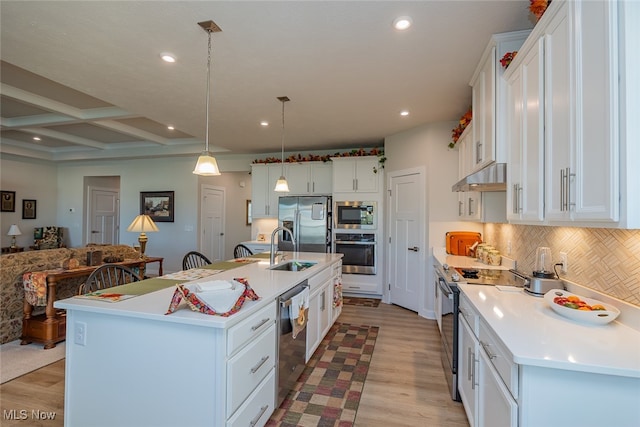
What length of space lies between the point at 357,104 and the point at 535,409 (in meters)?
3.14

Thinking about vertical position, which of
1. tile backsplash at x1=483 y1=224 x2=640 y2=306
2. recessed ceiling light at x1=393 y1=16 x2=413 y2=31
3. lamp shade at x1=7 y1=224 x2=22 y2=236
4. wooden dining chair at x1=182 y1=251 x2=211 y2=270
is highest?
recessed ceiling light at x1=393 y1=16 x2=413 y2=31

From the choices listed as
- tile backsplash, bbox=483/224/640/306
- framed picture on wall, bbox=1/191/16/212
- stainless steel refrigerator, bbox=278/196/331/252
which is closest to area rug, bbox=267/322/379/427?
tile backsplash, bbox=483/224/640/306

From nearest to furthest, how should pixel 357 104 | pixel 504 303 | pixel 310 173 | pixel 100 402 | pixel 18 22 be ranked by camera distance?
pixel 100 402 < pixel 504 303 < pixel 18 22 < pixel 357 104 < pixel 310 173

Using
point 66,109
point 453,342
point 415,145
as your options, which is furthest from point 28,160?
point 453,342

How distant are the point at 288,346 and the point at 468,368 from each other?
4.02ft

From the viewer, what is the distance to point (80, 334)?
5.51ft

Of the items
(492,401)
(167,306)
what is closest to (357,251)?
(492,401)

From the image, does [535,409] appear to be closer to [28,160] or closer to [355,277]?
[355,277]

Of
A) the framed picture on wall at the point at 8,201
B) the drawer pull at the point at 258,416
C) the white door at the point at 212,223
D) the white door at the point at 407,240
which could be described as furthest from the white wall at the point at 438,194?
the framed picture on wall at the point at 8,201

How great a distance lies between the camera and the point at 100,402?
1.64 metres

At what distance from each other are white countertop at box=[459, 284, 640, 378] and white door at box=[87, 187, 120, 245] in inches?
352

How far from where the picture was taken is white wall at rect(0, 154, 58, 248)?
258 inches

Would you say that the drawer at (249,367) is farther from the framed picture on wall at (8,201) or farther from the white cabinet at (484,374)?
the framed picture on wall at (8,201)

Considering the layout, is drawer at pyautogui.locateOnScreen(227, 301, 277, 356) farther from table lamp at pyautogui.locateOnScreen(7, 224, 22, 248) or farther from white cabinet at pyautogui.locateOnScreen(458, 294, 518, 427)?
table lamp at pyautogui.locateOnScreen(7, 224, 22, 248)
